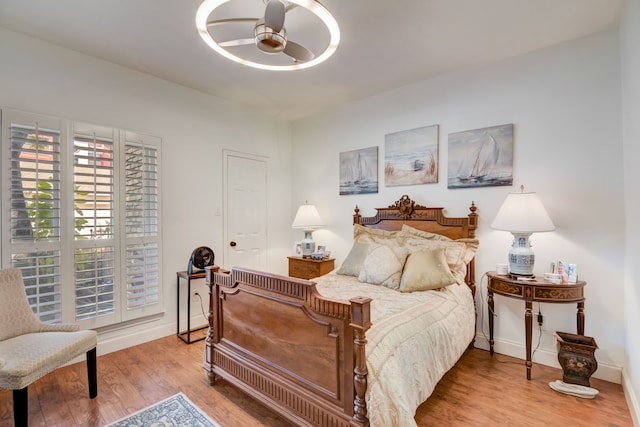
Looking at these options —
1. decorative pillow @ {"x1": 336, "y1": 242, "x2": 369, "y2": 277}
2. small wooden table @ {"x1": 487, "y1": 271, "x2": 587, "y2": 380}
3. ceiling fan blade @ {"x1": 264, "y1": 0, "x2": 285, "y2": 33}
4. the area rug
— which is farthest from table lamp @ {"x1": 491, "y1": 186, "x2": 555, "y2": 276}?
the area rug

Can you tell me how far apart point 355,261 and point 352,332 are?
162 centimetres

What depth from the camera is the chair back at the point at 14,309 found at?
2102 millimetres

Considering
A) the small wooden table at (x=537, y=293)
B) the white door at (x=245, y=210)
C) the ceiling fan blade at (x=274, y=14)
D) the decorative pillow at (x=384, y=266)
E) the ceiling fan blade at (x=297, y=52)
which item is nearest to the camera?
the ceiling fan blade at (x=274, y=14)

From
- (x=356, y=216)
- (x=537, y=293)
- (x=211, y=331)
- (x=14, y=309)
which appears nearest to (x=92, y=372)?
(x=14, y=309)

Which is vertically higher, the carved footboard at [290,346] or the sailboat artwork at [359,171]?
the sailboat artwork at [359,171]

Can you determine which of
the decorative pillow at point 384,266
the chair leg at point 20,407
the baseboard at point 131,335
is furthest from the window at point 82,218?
the decorative pillow at point 384,266

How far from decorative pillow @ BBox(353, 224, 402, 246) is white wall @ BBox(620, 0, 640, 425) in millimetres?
1744

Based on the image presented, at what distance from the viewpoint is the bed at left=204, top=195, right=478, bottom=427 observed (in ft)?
4.99

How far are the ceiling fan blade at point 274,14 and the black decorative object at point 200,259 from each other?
250cm

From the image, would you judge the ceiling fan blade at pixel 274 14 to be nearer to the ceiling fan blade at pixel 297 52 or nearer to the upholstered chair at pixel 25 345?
the ceiling fan blade at pixel 297 52

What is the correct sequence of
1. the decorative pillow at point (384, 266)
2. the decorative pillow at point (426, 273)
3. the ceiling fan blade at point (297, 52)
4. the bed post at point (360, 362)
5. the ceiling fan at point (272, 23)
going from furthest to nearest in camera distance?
the decorative pillow at point (384, 266) < the decorative pillow at point (426, 273) < the ceiling fan blade at point (297, 52) < the ceiling fan at point (272, 23) < the bed post at point (360, 362)

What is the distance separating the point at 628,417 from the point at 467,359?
105cm

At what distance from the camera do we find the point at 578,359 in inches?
89.7

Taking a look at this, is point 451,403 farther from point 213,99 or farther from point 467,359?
point 213,99
